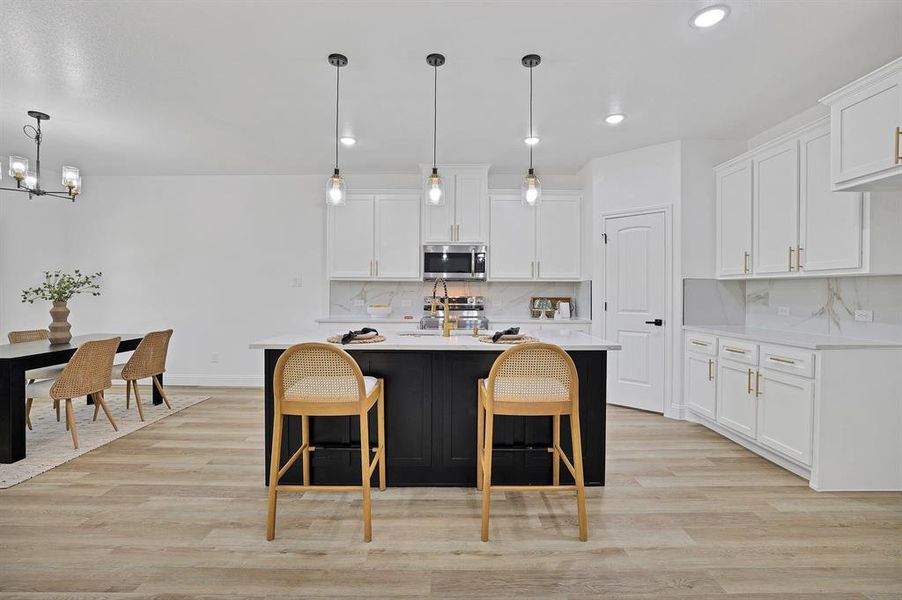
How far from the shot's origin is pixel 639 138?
4.32 m

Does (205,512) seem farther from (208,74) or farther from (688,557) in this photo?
(208,74)

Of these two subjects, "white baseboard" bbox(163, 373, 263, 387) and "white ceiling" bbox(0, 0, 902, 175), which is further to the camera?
"white baseboard" bbox(163, 373, 263, 387)

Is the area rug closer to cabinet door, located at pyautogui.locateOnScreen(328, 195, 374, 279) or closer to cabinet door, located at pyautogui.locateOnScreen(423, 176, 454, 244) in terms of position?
cabinet door, located at pyautogui.locateOnScreen(328, 195, 374, 279)

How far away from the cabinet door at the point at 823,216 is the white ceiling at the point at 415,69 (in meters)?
0.53

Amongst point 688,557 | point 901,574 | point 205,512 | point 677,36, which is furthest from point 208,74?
point 901,574

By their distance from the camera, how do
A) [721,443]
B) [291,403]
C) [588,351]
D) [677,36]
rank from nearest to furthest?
1. [291,403]
2. [677,36]
3. [588,351]
4. [721,443]

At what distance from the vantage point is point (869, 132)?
97.4 inches

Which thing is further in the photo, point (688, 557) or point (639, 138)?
point (639, 138)

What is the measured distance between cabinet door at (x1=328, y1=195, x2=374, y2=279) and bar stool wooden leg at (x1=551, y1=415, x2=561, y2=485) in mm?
3270

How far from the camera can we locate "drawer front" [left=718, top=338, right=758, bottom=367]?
3.27 metres

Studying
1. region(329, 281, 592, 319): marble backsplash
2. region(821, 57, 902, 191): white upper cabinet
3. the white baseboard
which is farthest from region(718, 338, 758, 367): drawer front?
the white baseboard

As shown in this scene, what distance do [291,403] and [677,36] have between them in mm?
2969

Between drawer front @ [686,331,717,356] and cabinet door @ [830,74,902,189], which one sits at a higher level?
cabinet door @ [830,74,902,189]

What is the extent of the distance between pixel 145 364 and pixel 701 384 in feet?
17.3
